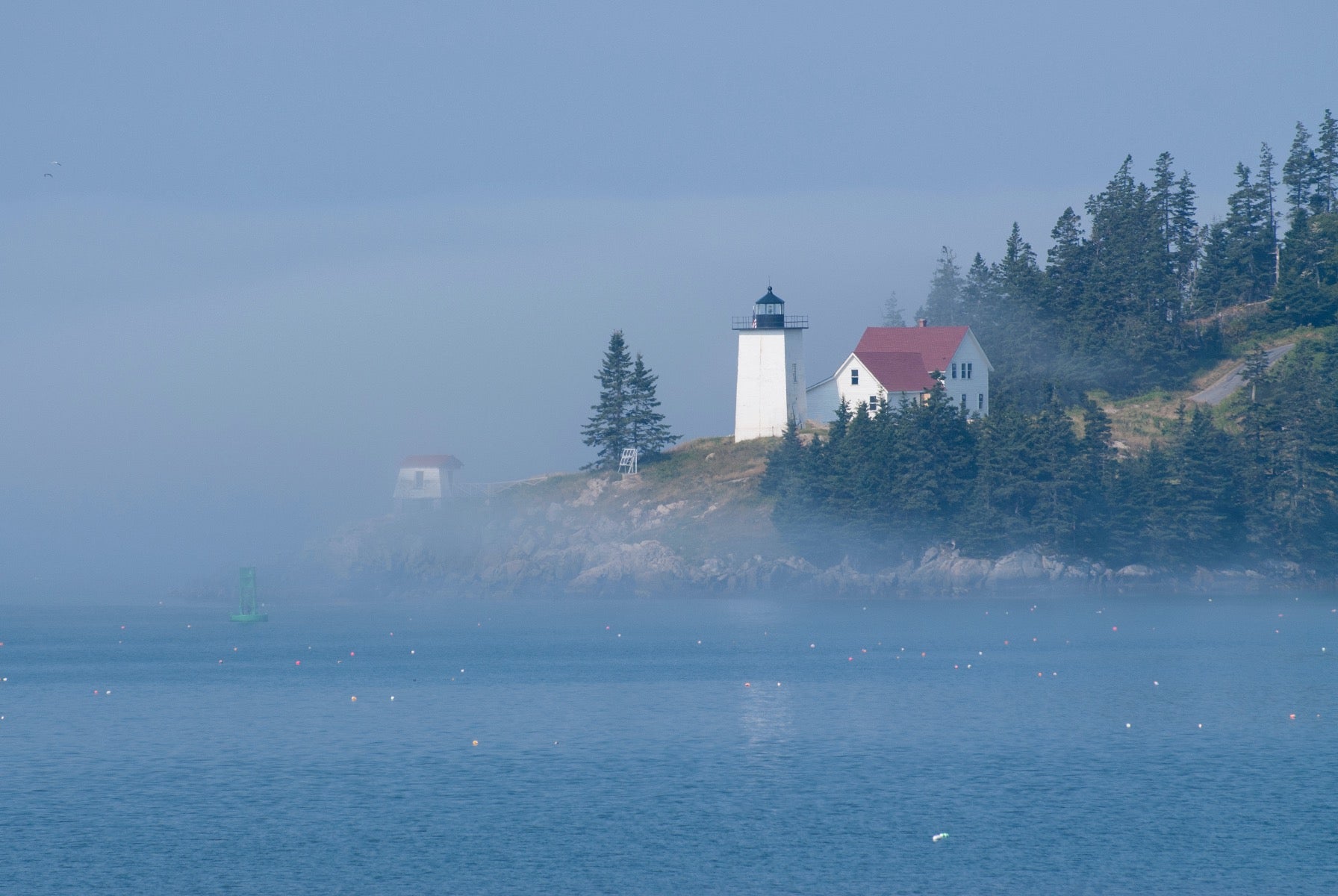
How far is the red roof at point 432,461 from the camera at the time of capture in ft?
486

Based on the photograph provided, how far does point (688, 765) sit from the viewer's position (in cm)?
4909

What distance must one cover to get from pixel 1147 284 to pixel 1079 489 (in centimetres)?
4396

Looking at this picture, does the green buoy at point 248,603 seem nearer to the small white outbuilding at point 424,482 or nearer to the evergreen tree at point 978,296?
the small white outbuilding at point 424,482

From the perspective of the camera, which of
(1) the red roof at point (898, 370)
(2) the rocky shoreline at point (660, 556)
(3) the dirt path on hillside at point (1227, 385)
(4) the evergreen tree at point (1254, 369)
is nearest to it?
(2) the rocky shoreline at point (660, 556)

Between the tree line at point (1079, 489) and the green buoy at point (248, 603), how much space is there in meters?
42.9

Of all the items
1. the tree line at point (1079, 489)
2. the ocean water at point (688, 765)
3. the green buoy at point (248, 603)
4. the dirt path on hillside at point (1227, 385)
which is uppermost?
the dirt path on hillside at point (1227, 385)

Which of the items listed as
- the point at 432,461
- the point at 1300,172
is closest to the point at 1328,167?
the point at 1300,172

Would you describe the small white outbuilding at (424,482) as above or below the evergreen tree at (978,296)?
below

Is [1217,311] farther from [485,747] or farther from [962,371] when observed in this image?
[485,747]

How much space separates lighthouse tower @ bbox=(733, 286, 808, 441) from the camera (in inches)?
5364

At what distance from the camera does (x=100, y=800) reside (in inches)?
1753

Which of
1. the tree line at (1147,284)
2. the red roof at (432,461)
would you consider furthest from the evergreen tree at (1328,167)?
the red roof at (432,461)

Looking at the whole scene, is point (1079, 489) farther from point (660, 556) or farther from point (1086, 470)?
point (660, 556)

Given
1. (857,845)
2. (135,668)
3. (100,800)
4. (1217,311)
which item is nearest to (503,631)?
(135,668)
